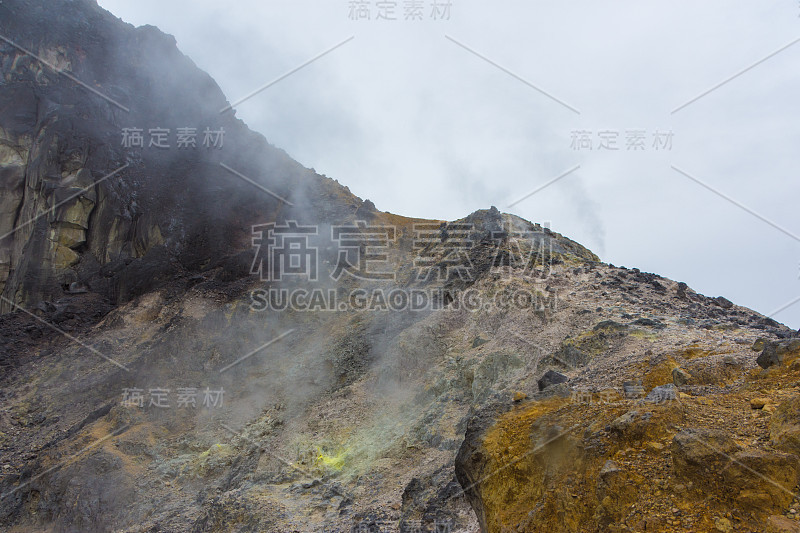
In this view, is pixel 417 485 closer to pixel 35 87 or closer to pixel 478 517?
pixel 478 517

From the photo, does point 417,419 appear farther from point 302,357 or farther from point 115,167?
point 115,167

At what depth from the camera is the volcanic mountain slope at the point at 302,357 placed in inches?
285

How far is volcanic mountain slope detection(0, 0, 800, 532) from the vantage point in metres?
7.23

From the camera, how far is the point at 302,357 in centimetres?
1942

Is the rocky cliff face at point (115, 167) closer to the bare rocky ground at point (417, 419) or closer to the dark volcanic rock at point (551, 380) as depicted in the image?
the bare rocky ground at point (417, 419)

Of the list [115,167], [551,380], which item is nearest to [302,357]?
[551,380]

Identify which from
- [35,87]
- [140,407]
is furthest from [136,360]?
[35,87]

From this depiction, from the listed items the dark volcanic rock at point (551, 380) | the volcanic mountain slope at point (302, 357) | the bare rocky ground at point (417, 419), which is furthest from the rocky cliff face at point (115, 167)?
the dark volcanic rock at point (551, 380)

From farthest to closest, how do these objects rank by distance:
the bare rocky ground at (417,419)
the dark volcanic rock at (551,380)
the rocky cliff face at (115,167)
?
the rocky cliff face at (115,167) → the dark volcanic rock at (551,380) → the bare rocky ground at (417,419)

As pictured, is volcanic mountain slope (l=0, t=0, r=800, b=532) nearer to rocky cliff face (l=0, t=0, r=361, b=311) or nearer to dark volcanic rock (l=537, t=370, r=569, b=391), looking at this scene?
rocky cliff face (l=0, t=0, r=361, b=311)

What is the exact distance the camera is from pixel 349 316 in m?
21.2

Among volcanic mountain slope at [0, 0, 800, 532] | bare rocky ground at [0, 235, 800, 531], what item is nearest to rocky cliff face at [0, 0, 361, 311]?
volcanic mountain slope at [0, 0, 800, 532]

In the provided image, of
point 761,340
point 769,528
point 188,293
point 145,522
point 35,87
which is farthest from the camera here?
point 35,87

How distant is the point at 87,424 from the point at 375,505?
1169 cm
